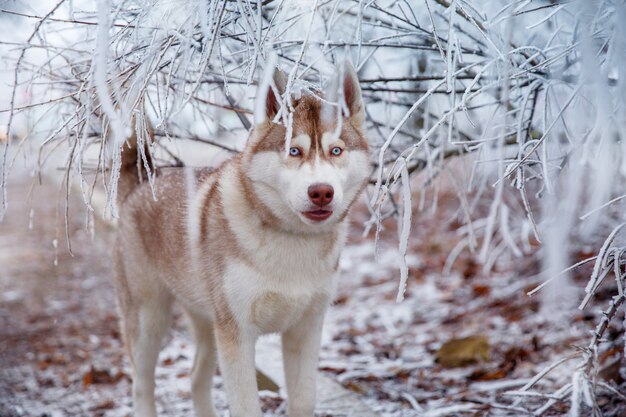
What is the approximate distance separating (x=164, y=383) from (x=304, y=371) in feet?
5.92

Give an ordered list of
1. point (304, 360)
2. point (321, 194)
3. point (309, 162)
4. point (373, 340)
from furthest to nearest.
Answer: point (373, 340) < point (304, 360) < point (309, 162) < point (321, 194)

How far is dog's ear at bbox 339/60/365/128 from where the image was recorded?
9.67 feet

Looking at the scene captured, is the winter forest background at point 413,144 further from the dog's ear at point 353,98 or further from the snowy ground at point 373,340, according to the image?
the dog's ear at point 353,98

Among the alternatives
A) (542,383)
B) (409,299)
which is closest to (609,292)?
(542,383)

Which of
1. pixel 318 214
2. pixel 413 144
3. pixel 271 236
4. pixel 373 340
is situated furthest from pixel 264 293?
pixel 373 340

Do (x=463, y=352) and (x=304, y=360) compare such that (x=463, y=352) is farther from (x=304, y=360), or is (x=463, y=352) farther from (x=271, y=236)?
(x=271, y=236)

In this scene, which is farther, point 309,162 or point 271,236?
point 271,236

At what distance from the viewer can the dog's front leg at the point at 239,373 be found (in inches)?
121

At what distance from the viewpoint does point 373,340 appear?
552 centimetres

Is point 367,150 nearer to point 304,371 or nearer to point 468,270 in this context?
point 304,371

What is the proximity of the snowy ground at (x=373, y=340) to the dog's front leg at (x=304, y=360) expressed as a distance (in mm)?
653

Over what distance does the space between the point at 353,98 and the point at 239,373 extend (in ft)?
4.24

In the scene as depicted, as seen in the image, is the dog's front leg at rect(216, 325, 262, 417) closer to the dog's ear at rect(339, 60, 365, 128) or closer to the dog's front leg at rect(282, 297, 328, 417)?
the dog's front leg at rect(282, 297, 328, 417)

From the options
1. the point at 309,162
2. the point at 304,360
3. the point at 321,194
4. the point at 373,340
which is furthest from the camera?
the point at 373,340
